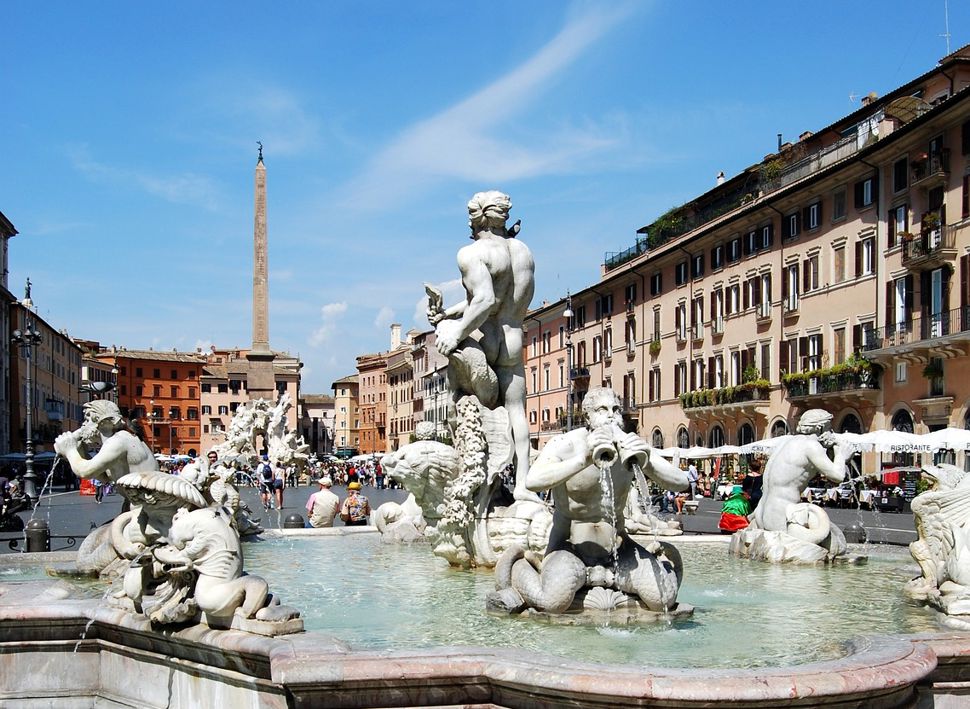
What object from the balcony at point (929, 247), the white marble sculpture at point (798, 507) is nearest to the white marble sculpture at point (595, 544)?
the white marble sculpture at point (798, 507)

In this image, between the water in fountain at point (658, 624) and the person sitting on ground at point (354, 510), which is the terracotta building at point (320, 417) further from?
the water in fountain at point (658, 624)

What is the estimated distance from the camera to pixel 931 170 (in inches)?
1385

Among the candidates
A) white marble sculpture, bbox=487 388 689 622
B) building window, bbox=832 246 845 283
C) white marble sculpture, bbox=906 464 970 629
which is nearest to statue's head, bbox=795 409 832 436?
white marble sculpture, bbox=906 464 970 629

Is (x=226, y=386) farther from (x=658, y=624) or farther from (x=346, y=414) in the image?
(x=658, y=624)

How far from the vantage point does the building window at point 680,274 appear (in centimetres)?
5581

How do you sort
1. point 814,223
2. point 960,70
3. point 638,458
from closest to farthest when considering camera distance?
1. point 638,458
2. point 960,70
3. point 814,223

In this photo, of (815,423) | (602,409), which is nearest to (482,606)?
(602,409)

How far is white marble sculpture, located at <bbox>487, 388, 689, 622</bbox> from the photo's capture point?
5902mm

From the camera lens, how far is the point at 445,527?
8930mm

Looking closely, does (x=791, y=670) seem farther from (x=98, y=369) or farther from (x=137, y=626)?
(x=98, y=369)

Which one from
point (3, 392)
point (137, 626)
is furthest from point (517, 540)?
point (3, 392)

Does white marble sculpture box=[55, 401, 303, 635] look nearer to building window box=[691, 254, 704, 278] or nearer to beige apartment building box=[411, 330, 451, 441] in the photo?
building window box=[691, 254, 704, 278]

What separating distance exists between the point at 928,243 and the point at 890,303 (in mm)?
3180

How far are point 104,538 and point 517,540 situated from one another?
10.3ft
